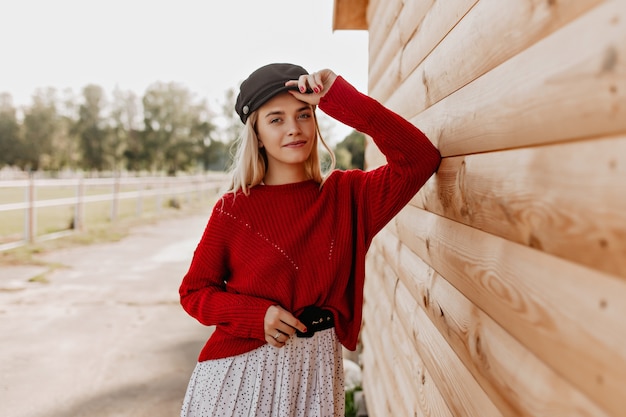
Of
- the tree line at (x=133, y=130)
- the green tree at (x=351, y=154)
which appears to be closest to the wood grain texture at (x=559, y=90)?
the green tree at (x=351, y=154)

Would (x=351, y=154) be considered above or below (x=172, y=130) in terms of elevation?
below

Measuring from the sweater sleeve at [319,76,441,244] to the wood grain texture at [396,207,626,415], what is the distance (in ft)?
1.07

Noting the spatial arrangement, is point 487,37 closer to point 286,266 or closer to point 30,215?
point 286,266

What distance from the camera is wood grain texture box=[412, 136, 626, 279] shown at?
648 mm

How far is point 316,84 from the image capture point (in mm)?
1677

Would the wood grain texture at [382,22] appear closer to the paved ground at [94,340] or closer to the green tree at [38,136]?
the paved ground at [94,340]

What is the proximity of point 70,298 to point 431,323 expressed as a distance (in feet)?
17.8

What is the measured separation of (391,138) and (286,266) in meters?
0.57

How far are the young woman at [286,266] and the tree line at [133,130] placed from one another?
5817 cm

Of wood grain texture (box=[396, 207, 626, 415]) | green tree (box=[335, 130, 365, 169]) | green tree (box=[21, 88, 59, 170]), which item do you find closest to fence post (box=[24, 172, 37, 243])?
wood grain texture (box=[396, 207, 626, 415])

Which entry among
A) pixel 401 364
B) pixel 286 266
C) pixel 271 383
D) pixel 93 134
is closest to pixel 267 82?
pixel 286 266

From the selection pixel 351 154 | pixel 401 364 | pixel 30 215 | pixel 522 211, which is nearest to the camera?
pixel 522 211

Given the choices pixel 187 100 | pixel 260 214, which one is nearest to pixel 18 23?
pixel 187 100

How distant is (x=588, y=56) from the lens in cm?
71
